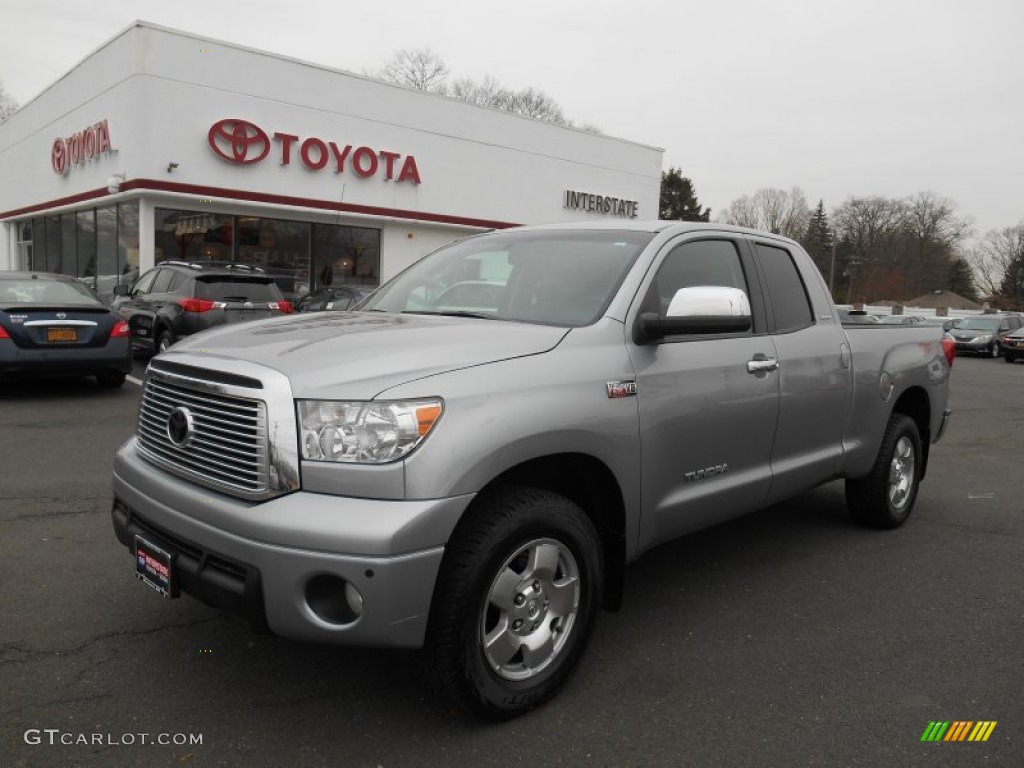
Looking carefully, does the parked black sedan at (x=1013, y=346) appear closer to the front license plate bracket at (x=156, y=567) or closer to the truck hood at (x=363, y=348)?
the truck hood at (x=363, y=348)

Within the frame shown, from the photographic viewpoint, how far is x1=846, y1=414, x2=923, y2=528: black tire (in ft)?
16.3

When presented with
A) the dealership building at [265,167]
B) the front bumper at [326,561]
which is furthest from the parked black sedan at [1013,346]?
the front bumper at [326,561]

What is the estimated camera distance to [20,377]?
8.80m

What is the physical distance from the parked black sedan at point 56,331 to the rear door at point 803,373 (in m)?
7.71

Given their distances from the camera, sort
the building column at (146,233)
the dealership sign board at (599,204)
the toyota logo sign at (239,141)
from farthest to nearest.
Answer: the dealership sign board at (599,204)
the toyota logo sign at (239,141)
the building column at (146,233)

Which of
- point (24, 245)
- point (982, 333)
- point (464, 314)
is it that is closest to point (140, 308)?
point (464, 314)

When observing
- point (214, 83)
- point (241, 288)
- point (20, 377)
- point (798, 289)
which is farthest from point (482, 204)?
point (798, 289)

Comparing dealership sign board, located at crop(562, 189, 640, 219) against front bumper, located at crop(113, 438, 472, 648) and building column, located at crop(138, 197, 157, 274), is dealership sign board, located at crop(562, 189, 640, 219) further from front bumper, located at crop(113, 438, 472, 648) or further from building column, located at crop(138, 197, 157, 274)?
front bumper, located at crop(113, 438, 472, 648)

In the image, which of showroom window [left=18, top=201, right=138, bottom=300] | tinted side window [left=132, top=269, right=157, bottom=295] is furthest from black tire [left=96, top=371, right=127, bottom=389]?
showroom window [left=18, top=201, right=138, bottom=300]

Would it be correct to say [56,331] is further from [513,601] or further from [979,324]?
[979,324]

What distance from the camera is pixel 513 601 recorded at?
275 centimetres

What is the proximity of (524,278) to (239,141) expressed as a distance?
15.8 meters

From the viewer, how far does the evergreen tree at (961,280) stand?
92.7m

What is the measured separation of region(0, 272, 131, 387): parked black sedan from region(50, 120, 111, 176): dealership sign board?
378 inches
